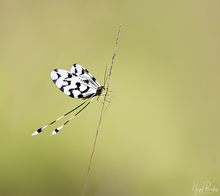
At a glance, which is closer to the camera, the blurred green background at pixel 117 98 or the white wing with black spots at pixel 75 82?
the white wing with black spots at pixel 75 82

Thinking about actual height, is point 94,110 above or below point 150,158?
above

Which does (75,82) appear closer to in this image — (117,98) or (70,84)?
(70,84)

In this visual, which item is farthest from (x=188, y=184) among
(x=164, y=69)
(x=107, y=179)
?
(x=164, y=69)

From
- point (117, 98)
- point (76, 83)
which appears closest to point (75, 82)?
point (76, 83)

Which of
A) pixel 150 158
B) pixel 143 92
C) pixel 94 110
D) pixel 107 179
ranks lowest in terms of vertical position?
pixel 107 179

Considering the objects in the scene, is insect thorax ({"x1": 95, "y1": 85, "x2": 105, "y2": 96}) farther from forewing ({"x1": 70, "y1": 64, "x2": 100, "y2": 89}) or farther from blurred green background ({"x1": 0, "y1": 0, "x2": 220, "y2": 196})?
blurred green background ({"x1": 0, "y1": 0, "x2": 220, "y2": 196})

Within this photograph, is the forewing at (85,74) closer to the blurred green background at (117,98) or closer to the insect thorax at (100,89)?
the insect thorax at (100,89)

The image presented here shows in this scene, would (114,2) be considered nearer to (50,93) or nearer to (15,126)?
(50,93)

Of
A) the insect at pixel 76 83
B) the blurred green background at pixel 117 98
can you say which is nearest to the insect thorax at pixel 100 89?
the insect at pixel 76 83
